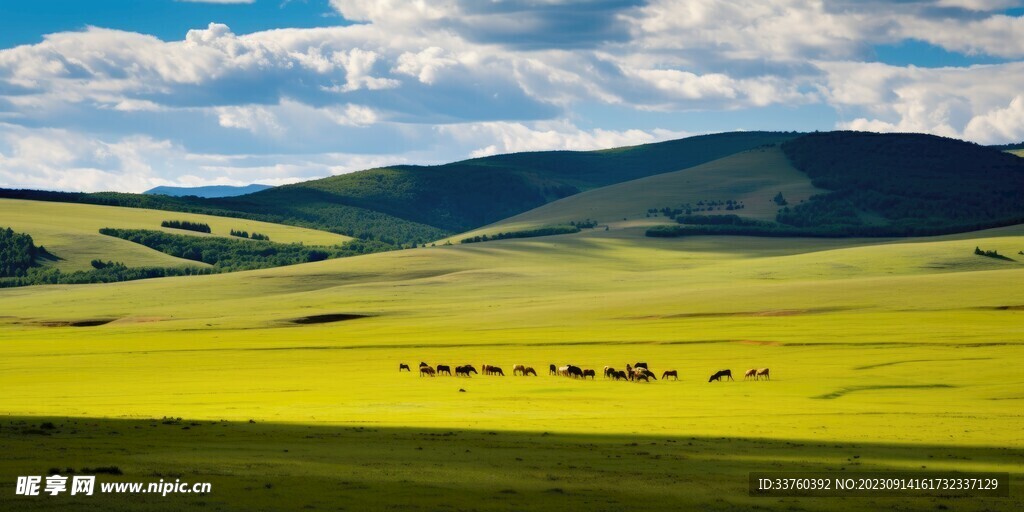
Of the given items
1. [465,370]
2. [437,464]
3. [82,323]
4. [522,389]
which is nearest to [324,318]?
[82,323]

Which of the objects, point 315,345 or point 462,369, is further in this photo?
point 315,345

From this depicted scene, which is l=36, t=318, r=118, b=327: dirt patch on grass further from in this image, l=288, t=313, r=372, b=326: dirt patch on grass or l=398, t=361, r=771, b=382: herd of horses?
l=398, t=361, r=771, b=382: herd of horses

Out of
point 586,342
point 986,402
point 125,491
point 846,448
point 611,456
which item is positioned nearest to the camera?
point 125,491

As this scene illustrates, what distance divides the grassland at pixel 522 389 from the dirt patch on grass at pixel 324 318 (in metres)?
0.80

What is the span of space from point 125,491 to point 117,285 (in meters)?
137

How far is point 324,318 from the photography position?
341ft

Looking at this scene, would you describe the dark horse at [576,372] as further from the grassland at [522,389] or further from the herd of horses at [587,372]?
the grassland at [522,389]

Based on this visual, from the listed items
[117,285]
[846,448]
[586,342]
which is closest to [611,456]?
[846,448]

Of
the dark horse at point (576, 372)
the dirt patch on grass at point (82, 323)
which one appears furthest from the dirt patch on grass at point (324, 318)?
the dark horse at point (576, 372)

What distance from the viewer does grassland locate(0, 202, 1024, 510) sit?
22.9m

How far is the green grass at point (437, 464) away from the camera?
20.2m

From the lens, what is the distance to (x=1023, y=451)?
27844 mm

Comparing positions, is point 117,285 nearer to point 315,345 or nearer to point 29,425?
point 315,345

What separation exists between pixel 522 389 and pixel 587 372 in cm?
605
